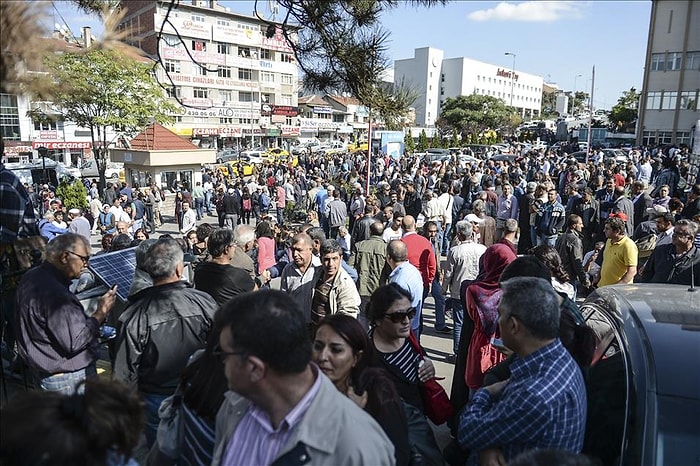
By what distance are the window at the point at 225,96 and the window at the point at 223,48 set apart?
4095 millimetres

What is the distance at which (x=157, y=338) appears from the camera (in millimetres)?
2826

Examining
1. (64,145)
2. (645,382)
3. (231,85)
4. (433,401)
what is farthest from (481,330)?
(231,85)

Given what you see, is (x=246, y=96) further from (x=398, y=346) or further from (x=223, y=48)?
(x=398, y=346)

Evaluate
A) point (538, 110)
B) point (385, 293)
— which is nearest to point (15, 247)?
point (385, 293)

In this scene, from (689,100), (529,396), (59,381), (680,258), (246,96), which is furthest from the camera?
(246,96)

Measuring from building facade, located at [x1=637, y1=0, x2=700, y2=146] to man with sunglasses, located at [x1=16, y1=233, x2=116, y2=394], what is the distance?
53.4m

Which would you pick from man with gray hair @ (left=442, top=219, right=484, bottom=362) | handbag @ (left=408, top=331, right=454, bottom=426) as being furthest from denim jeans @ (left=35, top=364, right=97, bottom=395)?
man with gray hair @ (left=442, top=219, right=484, bottom=362)

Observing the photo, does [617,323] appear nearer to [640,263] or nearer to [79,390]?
[79,390]

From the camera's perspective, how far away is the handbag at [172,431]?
211 centimetres

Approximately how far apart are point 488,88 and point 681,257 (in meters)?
101

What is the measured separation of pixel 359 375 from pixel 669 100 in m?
55.3

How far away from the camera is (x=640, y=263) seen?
22.9 feet

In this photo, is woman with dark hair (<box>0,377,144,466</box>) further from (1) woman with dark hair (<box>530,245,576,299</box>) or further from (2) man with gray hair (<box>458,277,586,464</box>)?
(1) woman with dark hair (<box>530,245,576,299</box>)

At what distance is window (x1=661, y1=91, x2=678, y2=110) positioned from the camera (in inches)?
1825
